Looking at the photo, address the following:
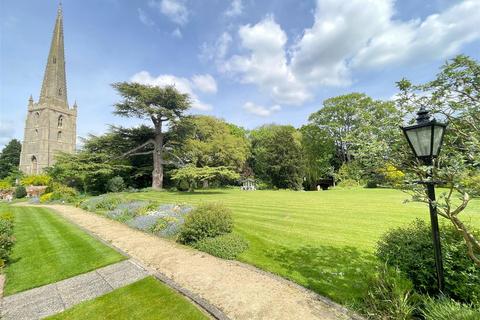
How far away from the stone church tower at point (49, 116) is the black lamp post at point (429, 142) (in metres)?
69.3

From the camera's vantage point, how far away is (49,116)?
182 ft

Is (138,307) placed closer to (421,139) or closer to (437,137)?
(421,139)

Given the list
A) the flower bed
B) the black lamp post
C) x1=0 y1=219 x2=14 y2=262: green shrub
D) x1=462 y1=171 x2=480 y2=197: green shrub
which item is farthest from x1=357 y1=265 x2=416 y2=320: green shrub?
x1=0 y1=219 x2=14 y2=262: green shrub

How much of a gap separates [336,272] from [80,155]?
95.0ft

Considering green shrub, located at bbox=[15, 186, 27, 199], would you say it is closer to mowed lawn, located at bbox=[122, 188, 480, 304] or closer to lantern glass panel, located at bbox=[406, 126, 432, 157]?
mowed lawn, located at bbox=[122, 188, 480, 304]

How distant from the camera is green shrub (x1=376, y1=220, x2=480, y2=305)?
363cm

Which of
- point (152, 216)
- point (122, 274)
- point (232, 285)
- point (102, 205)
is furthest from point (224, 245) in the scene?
point (102, 205)

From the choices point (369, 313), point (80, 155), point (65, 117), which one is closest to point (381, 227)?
point (369, 313)

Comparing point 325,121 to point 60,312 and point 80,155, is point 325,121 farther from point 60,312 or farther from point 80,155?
point 60,312

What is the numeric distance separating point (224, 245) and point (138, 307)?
3.17 meters

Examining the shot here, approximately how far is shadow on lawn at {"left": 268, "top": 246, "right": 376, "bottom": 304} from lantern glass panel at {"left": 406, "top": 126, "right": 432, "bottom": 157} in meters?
2.70

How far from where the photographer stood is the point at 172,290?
512cm

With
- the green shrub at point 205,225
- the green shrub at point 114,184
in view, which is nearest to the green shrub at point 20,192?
the green shrub at point 114,184

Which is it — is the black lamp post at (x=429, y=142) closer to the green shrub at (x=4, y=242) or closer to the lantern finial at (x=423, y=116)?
the lantern finial at (x=423, y=116)
